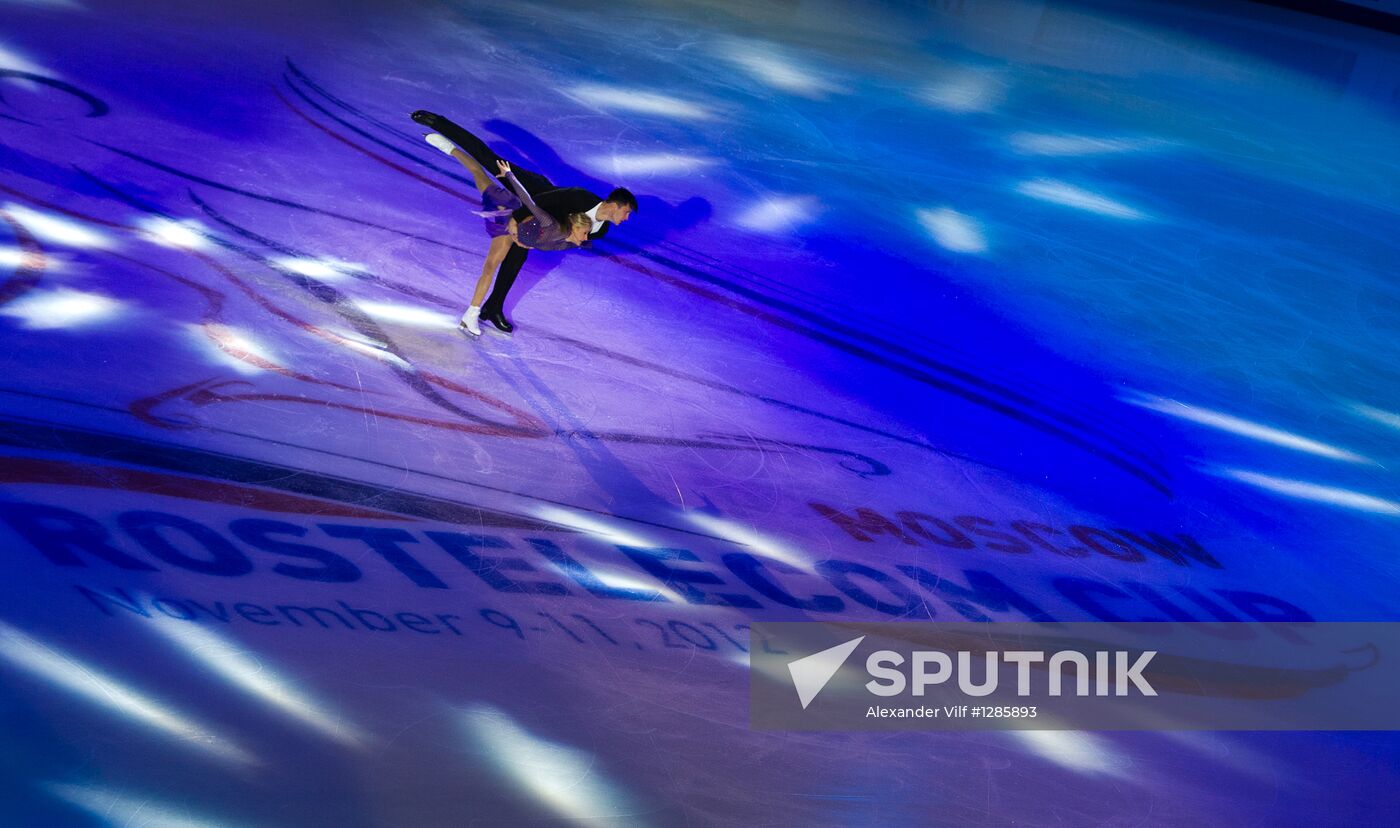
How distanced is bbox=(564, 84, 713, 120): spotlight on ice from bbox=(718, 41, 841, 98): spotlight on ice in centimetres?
94

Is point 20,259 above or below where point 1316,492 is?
below

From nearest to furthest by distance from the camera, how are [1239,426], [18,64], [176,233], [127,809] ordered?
1. [127,809]
2. [176,233]
3. [1239,426]
4. [18,64]

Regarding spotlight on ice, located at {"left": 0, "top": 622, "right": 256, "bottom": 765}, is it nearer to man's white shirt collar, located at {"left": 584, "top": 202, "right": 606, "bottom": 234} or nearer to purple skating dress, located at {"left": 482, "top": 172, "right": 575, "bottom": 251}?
purple skating dress, located at {"left": 482, "top": 172, "right": 575, "bottom": 251}

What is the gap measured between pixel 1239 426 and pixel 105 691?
5620 mm

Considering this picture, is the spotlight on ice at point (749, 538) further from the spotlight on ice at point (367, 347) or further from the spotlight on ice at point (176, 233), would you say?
the spotlight on ice at point (176, 233)

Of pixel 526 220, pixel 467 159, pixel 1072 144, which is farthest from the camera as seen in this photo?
pixel 1072 144

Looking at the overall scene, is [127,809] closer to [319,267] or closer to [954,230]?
[319,267]

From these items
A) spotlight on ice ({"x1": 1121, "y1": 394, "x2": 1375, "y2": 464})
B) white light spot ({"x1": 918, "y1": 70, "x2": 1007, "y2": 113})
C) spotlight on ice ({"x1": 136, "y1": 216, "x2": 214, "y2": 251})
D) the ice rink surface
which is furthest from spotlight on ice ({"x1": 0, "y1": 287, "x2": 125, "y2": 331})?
white light spot ({"x1": 918, "y1": 70, "x2": 1007, "y2": 113})

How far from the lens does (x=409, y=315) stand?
18.2 ft

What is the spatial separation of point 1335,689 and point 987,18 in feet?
27.6

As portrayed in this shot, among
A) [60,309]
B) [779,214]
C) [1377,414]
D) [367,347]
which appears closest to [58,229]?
[60,309]

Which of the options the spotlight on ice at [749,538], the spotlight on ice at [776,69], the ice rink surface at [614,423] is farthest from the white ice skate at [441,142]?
the spotlight on ice at [776,69]

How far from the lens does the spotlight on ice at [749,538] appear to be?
477 cm

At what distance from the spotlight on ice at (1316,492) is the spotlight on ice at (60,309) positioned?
561 centimetres
